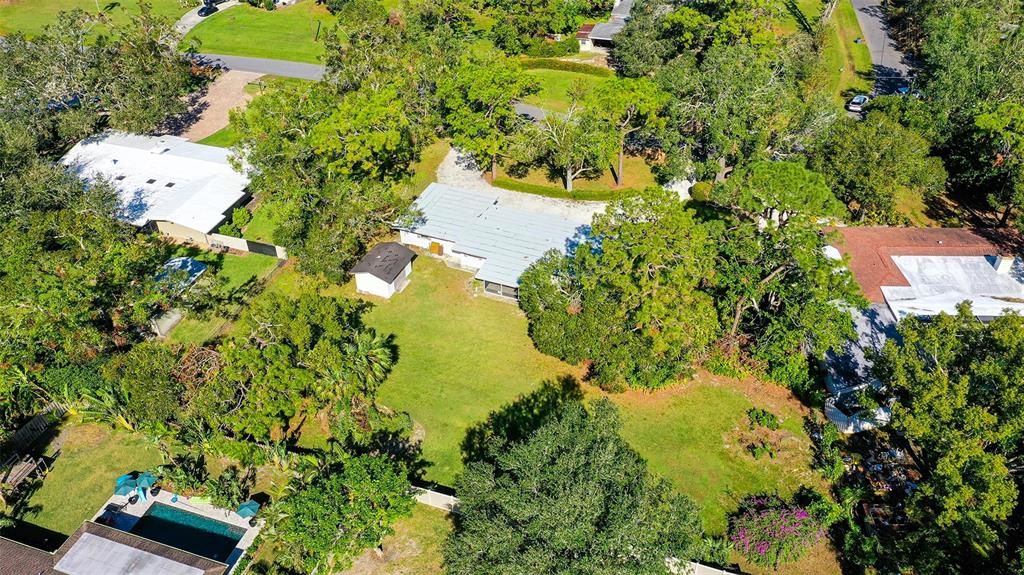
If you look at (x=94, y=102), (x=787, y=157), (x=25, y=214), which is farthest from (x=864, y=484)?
(x=94, y=102)

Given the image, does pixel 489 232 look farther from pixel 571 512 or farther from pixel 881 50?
pixel 881 50

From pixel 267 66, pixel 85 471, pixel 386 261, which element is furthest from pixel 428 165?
pixel 85 471

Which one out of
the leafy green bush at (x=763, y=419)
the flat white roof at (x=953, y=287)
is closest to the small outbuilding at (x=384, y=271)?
the leafy green bush at (x=763, y=419)

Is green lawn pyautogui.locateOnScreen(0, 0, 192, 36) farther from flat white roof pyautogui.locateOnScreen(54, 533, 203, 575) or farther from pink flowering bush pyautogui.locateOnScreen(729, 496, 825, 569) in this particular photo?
pink flowering bush pyautogui.locateOnScreen(729, 496, 825, 569)

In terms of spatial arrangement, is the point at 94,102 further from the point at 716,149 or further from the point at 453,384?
the point at 716,149

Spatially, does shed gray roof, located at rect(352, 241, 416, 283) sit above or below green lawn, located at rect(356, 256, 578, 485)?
above

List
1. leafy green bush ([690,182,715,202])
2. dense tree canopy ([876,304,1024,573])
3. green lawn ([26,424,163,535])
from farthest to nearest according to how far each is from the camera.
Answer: leafy green bush ([690,182,715,202]) → green lawn ([26,424,163,535]) → dense tree canopy ([876,304,1024,573])

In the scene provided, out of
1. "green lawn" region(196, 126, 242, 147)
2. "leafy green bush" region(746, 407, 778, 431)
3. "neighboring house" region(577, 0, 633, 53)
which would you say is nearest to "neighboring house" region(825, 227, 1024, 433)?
"leafy green bush" region(746, 407, 778, 431)
